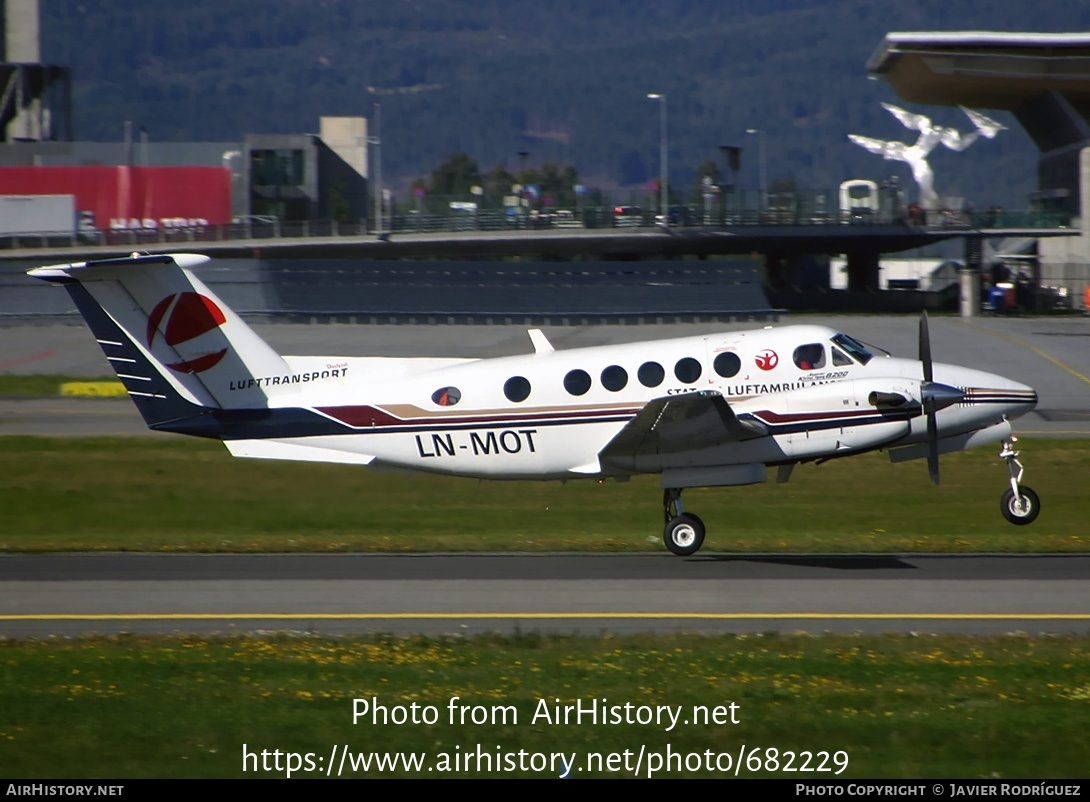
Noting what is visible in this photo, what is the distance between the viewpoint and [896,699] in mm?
11578

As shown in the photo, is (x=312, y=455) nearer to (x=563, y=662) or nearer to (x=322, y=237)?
(x=563, y=662)

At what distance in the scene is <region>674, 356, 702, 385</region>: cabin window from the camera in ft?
61.7

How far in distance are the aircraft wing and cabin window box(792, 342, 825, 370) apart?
117 centimetres

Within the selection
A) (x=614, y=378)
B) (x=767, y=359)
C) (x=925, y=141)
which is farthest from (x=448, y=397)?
(x=925, y=141)

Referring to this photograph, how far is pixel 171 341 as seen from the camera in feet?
62.9

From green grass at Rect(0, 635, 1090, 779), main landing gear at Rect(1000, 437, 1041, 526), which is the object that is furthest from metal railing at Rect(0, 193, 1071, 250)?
green grass at Rect(0, 635, 1090, 779)

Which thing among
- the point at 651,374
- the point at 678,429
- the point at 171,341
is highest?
the point at 171,341

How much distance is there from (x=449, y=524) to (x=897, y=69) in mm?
61265

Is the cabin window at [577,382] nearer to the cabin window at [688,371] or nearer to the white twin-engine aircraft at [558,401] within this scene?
the white twin-engine aircraft at [558,401]

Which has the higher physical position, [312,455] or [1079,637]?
[312,455]

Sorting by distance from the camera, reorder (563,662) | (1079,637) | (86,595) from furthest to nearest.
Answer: (86,595) < (1079,637) < (563,662)

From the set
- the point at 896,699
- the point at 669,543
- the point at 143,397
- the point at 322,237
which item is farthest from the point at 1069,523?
the point at 322,237

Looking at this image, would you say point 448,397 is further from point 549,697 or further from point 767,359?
point 549,697

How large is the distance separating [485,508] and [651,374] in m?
6.51
